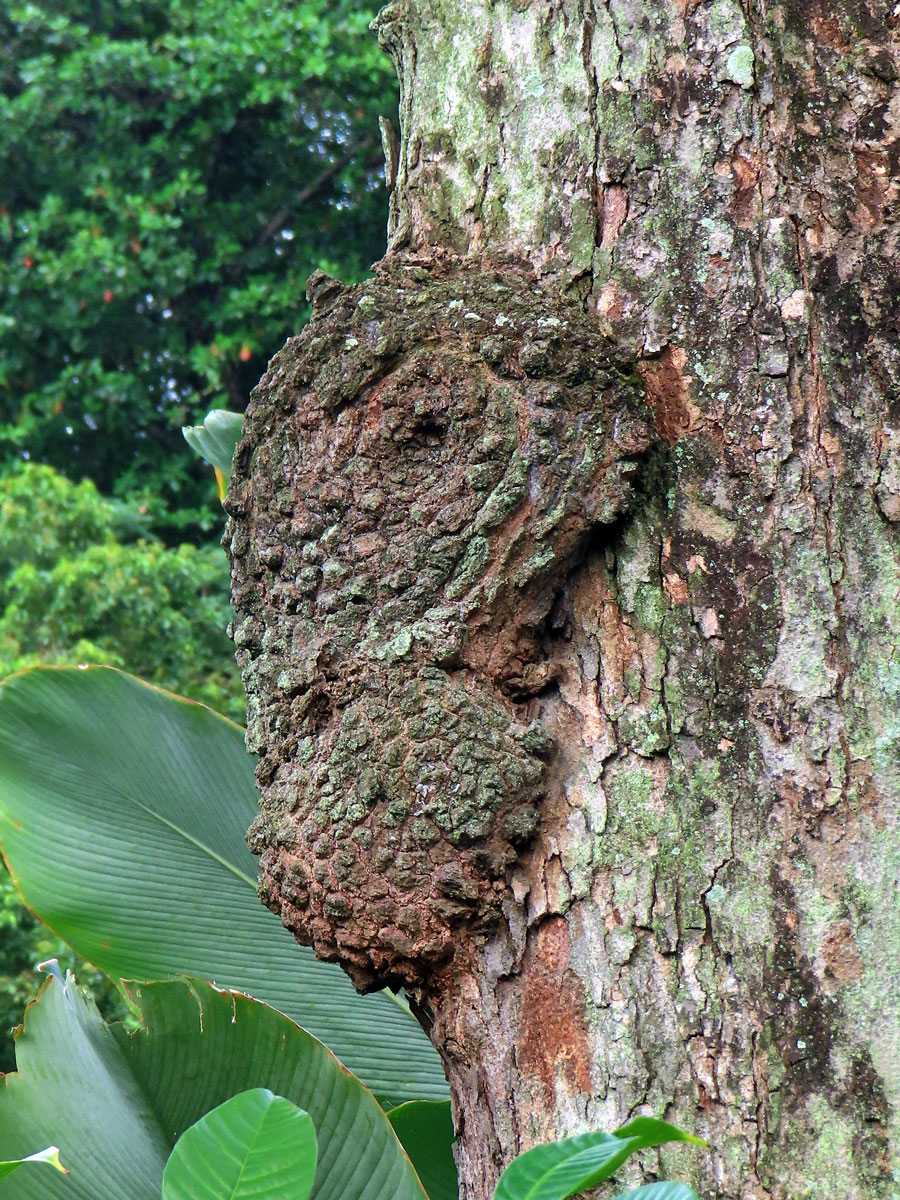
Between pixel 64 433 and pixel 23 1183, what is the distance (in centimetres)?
665

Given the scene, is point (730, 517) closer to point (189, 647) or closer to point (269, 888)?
point (269, 888)

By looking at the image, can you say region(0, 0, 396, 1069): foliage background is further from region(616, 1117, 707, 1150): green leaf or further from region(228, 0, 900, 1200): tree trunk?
region(616, 1117, 707, 1150): green leaf

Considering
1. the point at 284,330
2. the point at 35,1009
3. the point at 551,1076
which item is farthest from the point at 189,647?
the point at 551,1076

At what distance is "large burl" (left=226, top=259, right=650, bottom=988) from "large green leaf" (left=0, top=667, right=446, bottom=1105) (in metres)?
0.46

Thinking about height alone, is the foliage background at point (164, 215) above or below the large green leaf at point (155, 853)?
above

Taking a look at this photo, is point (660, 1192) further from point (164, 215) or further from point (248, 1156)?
point (164, 215)

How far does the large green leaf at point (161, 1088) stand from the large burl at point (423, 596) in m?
0.16

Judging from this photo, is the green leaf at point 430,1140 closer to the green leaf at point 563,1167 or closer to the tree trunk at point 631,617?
the tree trunk at point 631,617

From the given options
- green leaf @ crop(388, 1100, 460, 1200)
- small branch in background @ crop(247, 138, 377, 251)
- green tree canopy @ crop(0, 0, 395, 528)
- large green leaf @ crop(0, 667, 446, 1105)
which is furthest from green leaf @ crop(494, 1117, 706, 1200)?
small branch in background @ crop(247, 138, 377, 251)

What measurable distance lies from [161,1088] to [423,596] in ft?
1.61

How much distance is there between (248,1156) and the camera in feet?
1.84

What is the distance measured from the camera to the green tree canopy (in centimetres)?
634

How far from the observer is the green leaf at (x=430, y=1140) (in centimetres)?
108

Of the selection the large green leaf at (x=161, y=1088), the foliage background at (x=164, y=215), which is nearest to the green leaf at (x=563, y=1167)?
the large green leaf at (x=161, y=1088)
